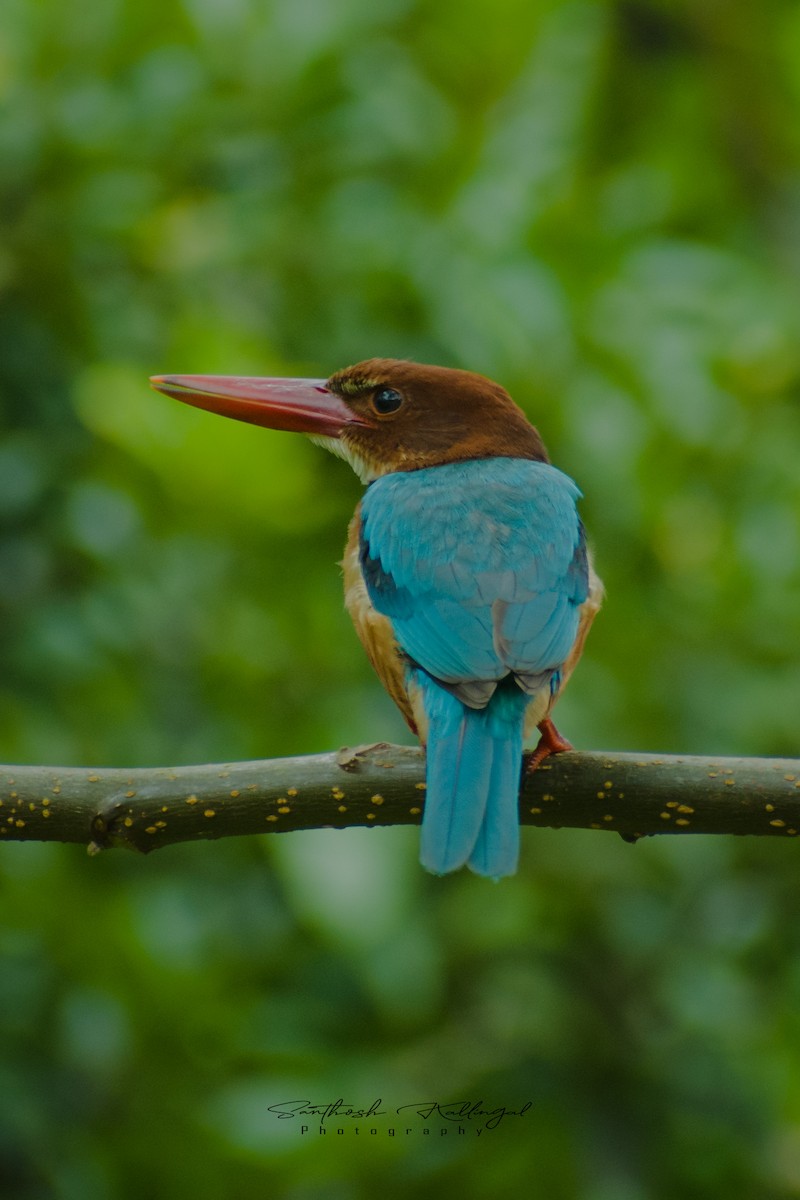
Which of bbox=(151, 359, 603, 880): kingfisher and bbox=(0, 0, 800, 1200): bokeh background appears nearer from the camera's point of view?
bbox=(151, 359, 603, 880): kingfisher

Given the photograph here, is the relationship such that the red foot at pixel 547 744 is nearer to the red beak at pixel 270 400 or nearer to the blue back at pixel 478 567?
the blue back at pixel 478 567

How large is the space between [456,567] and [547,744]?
0.36 meters

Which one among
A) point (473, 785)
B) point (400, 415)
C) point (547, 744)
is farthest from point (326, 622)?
point (473, 785)

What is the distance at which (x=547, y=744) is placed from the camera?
2424mm

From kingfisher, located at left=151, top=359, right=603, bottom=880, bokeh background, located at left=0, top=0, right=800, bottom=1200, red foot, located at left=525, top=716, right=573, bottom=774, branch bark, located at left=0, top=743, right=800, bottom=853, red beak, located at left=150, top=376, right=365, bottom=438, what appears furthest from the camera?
bokeh background, located at left=0, top=0, right=800, bottom=1200

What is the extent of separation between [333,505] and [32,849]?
100 cm

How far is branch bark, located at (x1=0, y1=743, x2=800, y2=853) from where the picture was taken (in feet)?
6.82

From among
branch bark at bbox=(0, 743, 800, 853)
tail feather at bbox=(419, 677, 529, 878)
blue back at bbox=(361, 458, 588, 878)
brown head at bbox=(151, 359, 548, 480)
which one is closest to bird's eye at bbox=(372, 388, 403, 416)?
brown head at bbox=(151, 359, 548, 480)

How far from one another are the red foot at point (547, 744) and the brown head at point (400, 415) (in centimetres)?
85

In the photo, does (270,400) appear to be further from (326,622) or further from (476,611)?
(476,611)

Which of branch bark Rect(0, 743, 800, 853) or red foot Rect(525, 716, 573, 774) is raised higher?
branch bark Rect(0, 743, 800, 853)

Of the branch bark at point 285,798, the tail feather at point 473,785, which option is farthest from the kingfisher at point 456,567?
the branch bark at point 285,798

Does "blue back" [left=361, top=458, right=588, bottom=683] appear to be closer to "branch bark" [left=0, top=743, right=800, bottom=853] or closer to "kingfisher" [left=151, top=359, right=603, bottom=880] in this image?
"kingfisher" [left=151, top=359, right=603, bottom=880]

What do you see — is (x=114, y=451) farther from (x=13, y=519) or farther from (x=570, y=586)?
(x=570, y=586)
